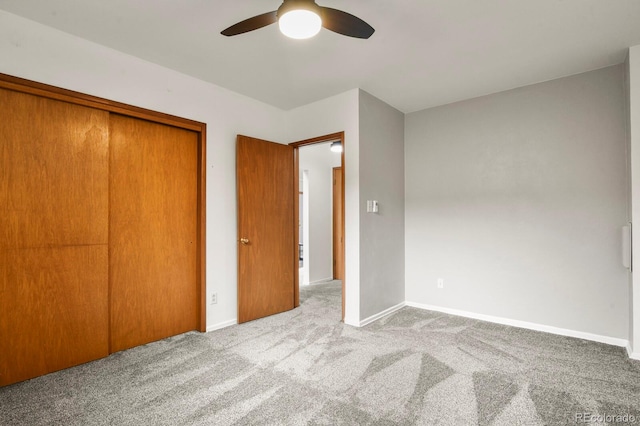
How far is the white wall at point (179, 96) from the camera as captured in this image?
2.25m

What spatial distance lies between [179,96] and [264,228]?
1.62 metres

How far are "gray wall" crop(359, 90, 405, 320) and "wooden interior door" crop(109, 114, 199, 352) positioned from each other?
1794 millimetres

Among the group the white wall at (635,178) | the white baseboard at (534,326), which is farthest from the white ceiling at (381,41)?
the white baseboard at (534,326)

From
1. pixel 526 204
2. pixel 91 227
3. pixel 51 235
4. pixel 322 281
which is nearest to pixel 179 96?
pixel 91 227

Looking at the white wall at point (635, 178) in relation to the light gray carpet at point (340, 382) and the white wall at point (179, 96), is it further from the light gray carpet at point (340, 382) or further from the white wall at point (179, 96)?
the white wall at point (179, 96)

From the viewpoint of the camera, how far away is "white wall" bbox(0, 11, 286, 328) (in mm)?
2248

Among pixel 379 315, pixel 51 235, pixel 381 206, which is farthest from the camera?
pixel 381 206

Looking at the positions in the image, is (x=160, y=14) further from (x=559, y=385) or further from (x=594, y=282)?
(x=594, y=282)

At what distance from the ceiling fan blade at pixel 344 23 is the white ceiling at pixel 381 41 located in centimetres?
30

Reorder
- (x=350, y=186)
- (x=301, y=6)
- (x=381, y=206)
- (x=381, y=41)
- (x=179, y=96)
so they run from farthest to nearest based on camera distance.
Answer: (x=381, y=206) < (x=350, y=186) < (x=179, y=96) < (x=381, y=41) < (x=301, y=6)

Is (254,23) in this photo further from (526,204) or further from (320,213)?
(320,213)

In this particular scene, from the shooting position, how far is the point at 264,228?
12.0 feet

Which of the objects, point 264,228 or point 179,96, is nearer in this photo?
point 179,96

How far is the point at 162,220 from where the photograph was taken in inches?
118
